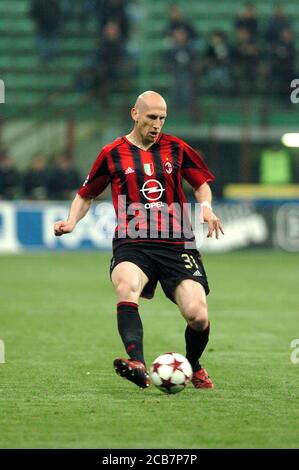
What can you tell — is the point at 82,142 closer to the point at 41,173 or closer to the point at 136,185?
the point at 41,173

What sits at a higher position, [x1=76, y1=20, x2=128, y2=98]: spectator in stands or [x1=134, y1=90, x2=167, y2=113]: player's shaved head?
[x1=76, y1=20, x2=128, y2=98]: spectator in stands

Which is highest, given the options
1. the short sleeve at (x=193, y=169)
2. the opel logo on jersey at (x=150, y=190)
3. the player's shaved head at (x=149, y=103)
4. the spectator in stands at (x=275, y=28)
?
the spectator in stands at (x=275, y=28)

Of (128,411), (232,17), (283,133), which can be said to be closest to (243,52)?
(283,133)

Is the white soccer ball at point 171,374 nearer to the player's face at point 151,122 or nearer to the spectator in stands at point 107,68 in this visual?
the player's face at point 151,122

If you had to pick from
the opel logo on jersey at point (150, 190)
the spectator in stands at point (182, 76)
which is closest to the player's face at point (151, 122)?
the opel logo on jersey at point (150, 190)

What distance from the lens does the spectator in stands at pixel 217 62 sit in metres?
24.1

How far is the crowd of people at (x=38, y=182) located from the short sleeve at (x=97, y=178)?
1451cm

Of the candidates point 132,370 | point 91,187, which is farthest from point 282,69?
point 132,370

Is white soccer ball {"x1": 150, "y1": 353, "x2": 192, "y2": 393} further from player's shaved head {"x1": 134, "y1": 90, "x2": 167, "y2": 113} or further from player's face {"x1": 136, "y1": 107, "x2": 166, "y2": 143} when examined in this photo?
player's shaved head {"x1": 134, "y1": 90, "x2": 167, "y2": 113}

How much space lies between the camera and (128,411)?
6.47 metres

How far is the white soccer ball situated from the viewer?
22.9ft

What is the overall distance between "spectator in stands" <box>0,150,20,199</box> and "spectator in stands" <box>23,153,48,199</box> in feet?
0.68

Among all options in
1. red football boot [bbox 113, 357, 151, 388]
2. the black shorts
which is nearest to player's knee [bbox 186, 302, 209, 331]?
the black shorts

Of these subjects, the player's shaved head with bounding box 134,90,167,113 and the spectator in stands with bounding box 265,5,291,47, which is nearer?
the player's shaved head with bounding box 134,90,167,113
